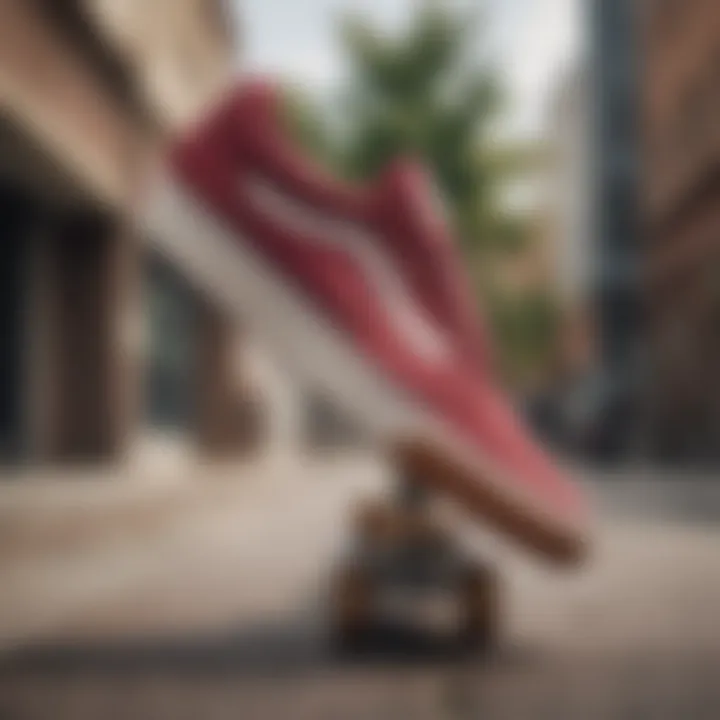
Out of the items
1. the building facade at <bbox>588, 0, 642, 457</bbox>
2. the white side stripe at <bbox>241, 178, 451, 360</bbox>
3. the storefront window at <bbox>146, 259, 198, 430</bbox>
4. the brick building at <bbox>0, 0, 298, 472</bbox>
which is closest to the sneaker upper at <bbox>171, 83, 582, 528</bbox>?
the white side stripe at <bbox>241, 178, 451, 360</bbox>

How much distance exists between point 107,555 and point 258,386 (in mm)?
3426

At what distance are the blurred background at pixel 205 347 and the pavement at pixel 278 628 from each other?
12 mm

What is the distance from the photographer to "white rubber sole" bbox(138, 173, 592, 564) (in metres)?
1.25

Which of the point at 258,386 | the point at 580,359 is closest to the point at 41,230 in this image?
the point at 258,386

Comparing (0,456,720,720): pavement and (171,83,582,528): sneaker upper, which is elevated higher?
(171,83,582,528): sneaker upper

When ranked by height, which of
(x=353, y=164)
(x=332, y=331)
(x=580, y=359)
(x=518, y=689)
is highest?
(x=580, y=359)

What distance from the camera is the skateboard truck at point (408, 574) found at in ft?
4.41

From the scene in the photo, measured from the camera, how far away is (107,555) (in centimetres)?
220

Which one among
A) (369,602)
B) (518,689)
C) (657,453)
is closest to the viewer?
(518,689)

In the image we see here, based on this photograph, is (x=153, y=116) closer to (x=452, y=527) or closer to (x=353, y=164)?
(x=353, y=164)

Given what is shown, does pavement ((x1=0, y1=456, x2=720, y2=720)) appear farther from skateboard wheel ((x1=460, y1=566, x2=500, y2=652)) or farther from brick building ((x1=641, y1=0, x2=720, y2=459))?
brick building ((x1=641, y1=0, x2=720, y2=459))

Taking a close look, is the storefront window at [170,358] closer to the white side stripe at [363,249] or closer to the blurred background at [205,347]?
the blurred background at [205,347]

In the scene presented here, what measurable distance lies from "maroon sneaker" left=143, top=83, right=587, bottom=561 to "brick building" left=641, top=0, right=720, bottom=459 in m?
5.54

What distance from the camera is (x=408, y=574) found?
1.36 metres
